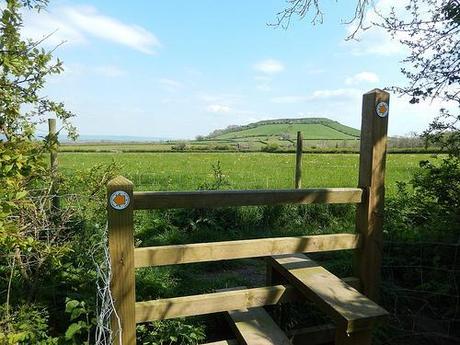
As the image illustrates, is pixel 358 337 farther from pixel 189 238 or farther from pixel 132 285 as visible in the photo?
pixel 189 238

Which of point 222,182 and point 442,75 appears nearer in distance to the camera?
point 442,75

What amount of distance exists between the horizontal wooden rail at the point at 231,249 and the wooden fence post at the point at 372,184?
0.17 meters

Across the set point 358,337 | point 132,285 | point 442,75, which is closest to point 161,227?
point 132,285

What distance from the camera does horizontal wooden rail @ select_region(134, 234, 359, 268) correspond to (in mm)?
2752

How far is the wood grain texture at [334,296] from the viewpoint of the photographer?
2.54 metres

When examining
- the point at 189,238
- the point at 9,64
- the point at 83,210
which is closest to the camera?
the point at 9,64

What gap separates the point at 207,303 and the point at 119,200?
1.04 meters

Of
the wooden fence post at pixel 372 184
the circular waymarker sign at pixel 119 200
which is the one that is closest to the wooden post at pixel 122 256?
the circular waymarker sign at pixel 119 200

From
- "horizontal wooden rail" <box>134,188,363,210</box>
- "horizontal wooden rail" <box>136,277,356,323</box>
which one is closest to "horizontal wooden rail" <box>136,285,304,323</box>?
"horizontal wooden rail" <box>136,277,356,323</box>

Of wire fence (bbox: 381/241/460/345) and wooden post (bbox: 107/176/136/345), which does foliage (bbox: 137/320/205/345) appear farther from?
wire fence (bbox: 381/241/460/345)

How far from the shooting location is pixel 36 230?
325cm

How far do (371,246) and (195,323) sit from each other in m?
1.83

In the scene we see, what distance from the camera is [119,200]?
2580 mm

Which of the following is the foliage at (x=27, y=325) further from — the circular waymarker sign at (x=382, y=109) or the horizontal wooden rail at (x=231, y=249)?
the circular waymarker sign at (x=382, y=109)
